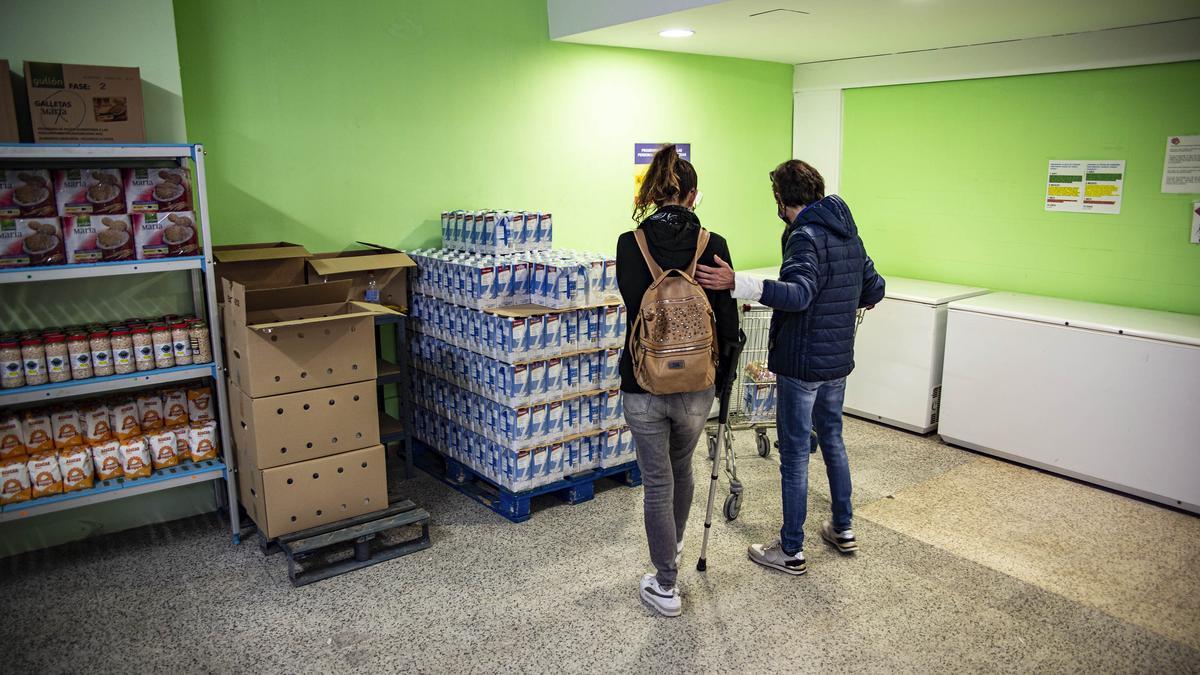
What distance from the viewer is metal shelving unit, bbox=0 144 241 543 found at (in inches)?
133

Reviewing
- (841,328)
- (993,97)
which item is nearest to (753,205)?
(993,97)

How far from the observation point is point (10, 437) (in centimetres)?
357

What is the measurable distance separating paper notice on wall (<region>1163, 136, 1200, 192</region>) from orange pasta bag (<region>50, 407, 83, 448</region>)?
598 cm

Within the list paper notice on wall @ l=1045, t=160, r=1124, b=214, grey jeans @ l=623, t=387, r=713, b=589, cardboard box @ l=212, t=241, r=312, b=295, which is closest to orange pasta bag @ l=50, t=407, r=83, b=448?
cardboard box @ l=212, t=241, r=312, b=295

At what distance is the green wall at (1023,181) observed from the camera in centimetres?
493

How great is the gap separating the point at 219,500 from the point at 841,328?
3.23 m

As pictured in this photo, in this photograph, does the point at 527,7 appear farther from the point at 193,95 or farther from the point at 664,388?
the point at 664,388

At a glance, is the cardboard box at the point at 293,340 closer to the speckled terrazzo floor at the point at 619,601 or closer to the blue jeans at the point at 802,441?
the speckled terrazzo floor at the point at 619,601

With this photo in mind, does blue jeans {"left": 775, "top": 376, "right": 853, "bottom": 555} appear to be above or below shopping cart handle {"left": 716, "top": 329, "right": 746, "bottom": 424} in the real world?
below

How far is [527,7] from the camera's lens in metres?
5.27

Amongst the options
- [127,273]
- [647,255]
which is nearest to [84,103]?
[127,273]

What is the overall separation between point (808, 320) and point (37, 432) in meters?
3.40

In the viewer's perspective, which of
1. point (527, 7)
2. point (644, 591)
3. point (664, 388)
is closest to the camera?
point (664, 388)

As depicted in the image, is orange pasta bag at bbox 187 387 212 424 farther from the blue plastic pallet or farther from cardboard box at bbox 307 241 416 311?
the blue plastic pallet
